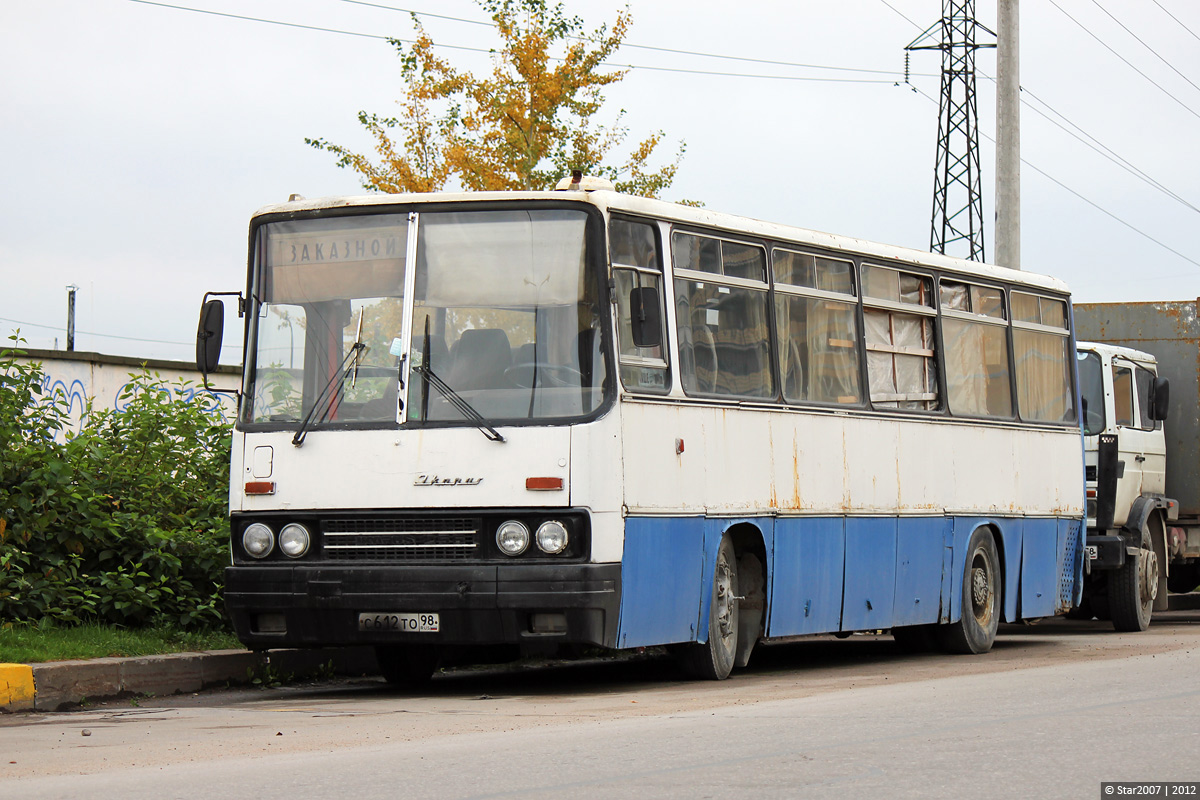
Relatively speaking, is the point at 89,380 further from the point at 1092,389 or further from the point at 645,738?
the point at 645,738

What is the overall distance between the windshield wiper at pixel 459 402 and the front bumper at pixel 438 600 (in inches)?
31.5

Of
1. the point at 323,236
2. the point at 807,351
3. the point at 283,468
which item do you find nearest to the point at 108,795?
the point at 283,468

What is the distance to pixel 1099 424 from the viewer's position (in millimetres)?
17969

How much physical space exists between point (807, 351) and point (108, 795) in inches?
287

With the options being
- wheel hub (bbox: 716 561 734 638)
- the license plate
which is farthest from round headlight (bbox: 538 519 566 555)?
wheel hub (bbox: 716 561 734 638)

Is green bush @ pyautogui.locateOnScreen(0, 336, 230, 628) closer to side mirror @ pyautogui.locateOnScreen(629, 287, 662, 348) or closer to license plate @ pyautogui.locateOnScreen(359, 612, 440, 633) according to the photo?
license plate @ pyautogui.locateOnScreen(359, 612, 440, 633)

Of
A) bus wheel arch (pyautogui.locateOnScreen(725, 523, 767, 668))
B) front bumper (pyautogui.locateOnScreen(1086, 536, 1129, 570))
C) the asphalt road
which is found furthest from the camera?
front bumper (pyautogui.locateOnScreen(1086, 536, 1129, 570))

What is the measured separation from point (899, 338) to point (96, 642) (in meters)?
6.58

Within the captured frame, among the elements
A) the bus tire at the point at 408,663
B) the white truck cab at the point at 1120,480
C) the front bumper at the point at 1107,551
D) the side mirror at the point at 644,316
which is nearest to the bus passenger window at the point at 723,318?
the side mirror at the point at 644,316

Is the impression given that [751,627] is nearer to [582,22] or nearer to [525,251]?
[525,251]

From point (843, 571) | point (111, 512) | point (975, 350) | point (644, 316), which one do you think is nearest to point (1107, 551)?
point (975, 350)

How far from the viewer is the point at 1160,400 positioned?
18.1m

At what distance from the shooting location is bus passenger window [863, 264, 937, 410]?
13695 millimetres

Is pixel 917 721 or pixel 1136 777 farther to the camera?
pixel 917 721
